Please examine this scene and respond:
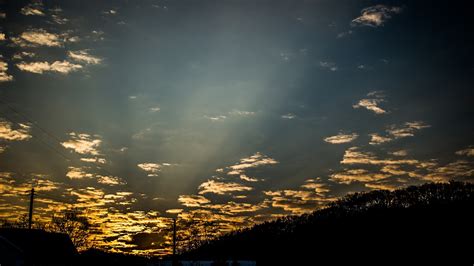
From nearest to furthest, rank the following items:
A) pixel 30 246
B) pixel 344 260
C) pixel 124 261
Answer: pixel 30 246 < pixel 124 261 < pixel 344 260

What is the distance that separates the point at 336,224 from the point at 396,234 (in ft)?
60.9

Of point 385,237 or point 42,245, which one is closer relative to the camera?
point 42,245

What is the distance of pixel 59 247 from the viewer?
2046 inches

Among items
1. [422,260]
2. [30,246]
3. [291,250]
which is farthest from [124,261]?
[422,260]

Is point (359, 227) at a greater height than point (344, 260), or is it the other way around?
point (359, 227)

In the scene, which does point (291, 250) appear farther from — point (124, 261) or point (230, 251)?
point (124, 261)

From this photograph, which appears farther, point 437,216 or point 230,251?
point 230,251

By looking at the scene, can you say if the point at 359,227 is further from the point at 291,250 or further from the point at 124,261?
the point at 124,261

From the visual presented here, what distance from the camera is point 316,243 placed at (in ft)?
303

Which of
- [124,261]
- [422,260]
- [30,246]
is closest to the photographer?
[30,246]

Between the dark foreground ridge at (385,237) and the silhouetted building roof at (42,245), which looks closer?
the silhouetted building roof at (42,245)

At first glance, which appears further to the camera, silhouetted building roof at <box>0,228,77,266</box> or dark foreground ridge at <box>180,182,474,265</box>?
dark foreground ridge at <box>180,182,474,265</box>

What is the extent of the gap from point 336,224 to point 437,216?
23527mm

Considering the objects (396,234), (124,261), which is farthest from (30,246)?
(396,234)
